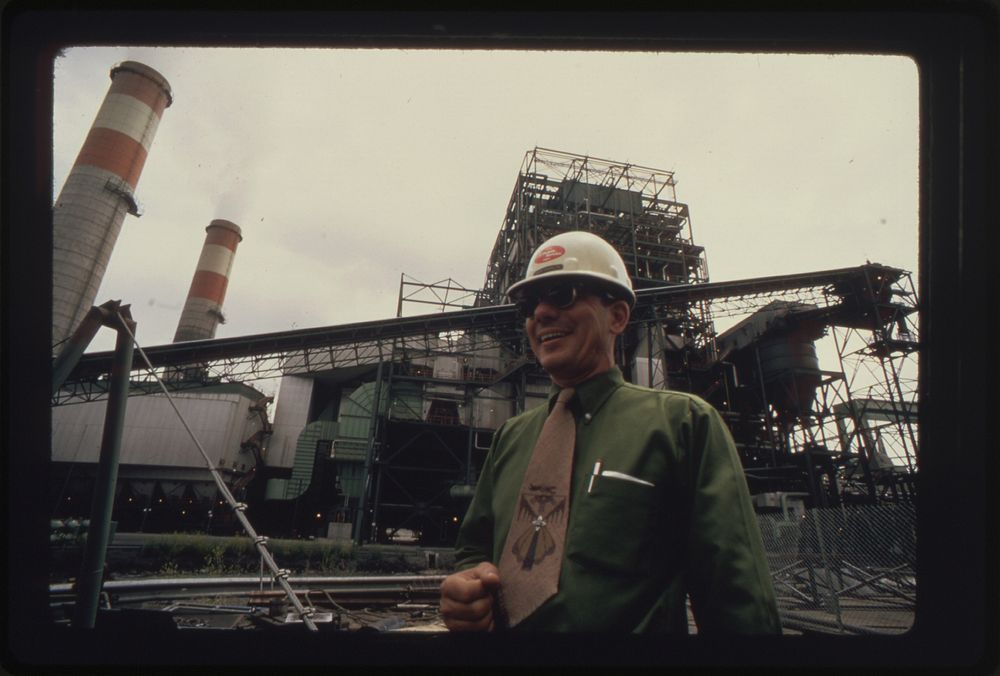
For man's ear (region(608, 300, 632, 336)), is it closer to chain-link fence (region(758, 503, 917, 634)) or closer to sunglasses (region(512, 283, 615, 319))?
sunglasses (region(512, 283, 615, 319))

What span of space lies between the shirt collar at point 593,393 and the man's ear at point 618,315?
23cm

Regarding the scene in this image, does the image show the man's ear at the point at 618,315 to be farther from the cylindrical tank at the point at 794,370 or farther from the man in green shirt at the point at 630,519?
the cylindrical tank at the point at 794,370

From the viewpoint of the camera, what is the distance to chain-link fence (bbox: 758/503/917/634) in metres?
5.74

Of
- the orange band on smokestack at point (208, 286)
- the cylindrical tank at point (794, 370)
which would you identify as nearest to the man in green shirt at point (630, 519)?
the cylindrical tank at point (794, 370)

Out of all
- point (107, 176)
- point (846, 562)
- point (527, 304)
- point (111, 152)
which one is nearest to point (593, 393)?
point (527, 304)

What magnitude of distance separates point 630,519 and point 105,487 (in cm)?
249

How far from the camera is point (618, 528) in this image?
1265 millimetres

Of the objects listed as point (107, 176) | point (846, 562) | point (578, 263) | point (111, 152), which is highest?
point (111, 152)

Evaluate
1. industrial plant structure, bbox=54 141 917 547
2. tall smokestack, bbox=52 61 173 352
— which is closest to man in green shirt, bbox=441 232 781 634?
industrial plant structure, bbox=54 141 917 547

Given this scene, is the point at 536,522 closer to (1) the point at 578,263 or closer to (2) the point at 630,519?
(2) the point at 630,519

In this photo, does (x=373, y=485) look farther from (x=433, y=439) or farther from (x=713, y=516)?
(x=713, y=516)

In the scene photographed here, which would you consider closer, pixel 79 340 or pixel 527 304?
pixel 527 304

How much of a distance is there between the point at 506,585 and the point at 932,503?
121 cm

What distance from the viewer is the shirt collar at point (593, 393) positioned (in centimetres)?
164
